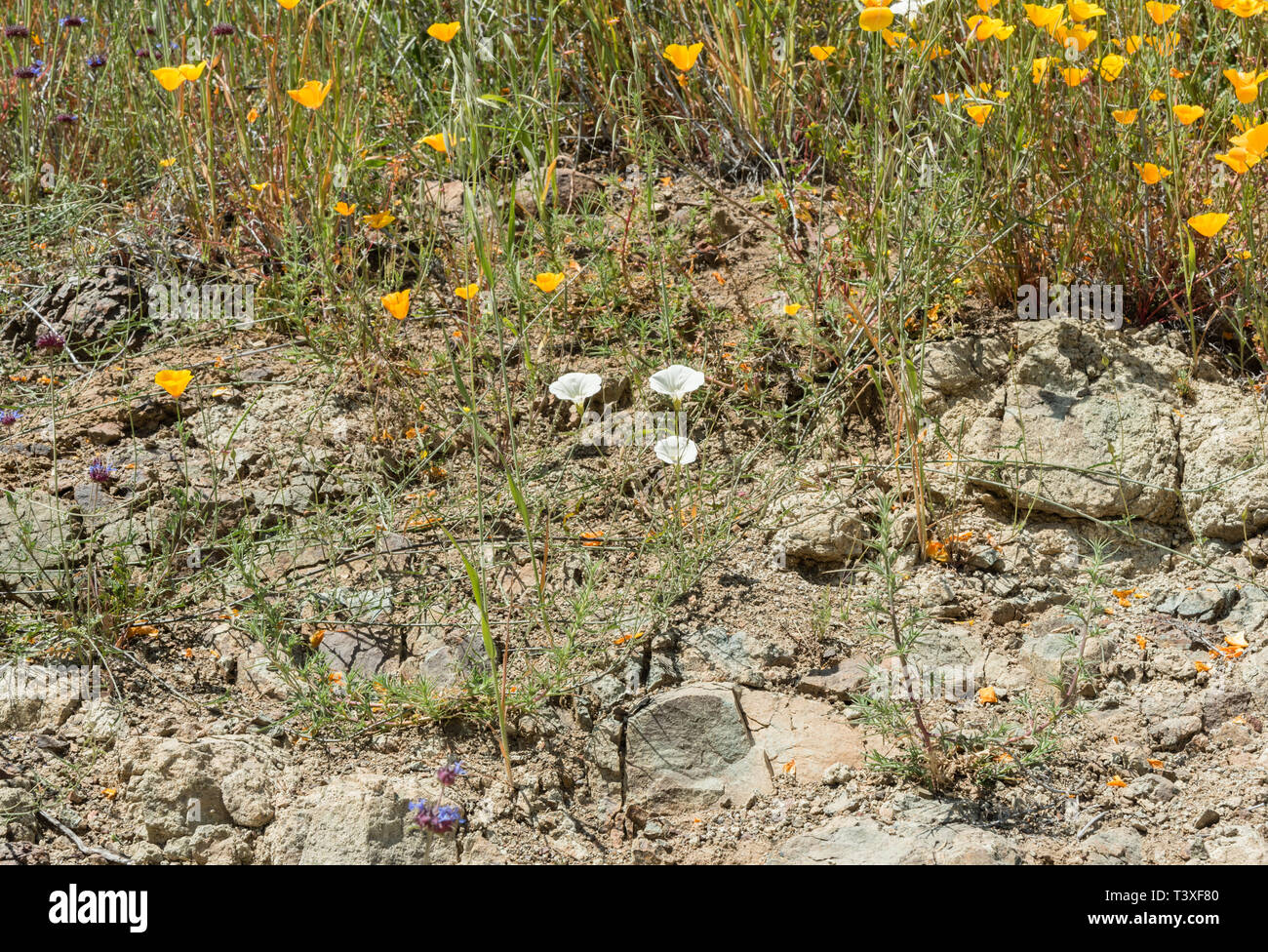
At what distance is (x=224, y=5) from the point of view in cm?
332

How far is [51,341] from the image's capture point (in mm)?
2672

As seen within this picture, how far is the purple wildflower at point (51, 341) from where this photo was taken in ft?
8.70

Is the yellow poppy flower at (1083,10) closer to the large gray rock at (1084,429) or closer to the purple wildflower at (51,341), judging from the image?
the large gray rock at (1084,429)

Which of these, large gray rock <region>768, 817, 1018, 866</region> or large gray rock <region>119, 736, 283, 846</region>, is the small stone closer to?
large gray rock <region>768, 817, 1018, 866</region>

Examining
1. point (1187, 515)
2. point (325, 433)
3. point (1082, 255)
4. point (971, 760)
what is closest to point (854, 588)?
point (971, 760)

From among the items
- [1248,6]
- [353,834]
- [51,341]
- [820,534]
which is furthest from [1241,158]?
[51,341]

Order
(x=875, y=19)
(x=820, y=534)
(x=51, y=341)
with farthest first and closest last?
(x=51, y=341) < (x=820, y=534) < (x=875, y=19)

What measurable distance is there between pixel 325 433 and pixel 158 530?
46 centimetres

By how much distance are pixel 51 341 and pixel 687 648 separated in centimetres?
175

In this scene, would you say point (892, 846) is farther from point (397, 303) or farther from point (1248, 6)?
point (1248, 6)

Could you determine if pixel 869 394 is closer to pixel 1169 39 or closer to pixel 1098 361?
pixel 1098 361

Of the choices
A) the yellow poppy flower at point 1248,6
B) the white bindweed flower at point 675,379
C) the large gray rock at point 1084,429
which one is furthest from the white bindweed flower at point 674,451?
the yellow poppy flower at point 1248,6

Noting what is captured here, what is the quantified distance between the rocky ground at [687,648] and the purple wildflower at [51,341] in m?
0.09

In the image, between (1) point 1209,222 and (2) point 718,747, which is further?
(1) point 1209,222
